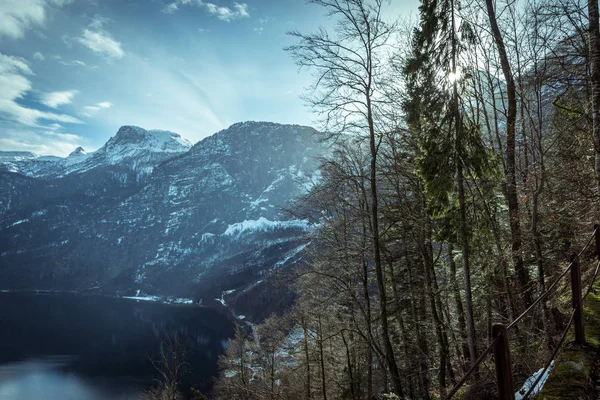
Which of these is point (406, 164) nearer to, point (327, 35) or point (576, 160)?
point (327, 35)

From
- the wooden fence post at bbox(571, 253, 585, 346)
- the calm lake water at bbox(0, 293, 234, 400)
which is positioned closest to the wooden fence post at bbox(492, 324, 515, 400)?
the wooden fence post at bbox(571, 253, 585, 346)

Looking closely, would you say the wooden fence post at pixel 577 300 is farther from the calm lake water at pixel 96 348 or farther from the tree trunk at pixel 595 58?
the calm lake water at pixel 96 348

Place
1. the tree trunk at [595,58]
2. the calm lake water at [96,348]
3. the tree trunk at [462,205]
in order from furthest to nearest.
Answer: the calm lake water at [96,348] → the tree trunk at [462,205] → the tree trunk at [595,58]

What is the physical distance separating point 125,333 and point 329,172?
386 feet

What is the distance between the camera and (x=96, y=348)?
296 feet

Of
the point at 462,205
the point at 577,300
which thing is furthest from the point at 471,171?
the point at 577,300

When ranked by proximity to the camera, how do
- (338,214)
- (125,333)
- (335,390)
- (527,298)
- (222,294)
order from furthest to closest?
(222,294)
(125,333)
(335,390)
(338,214)
(527,298)

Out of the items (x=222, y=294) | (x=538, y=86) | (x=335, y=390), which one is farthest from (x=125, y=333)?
(x=538, y=86)

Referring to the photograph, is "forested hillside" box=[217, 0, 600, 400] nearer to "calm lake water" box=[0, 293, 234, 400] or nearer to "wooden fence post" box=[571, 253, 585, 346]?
"wooden fence post" box=[571, 253, 585, 346]

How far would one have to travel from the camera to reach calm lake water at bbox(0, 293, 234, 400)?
61.1 meters

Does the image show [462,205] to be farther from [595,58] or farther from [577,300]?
[595,58]

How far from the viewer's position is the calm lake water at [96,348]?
61.1 m

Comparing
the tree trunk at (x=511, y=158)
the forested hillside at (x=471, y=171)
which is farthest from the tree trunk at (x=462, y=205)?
the tree trunk at (x=511, y=158)

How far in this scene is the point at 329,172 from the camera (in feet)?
32.2
